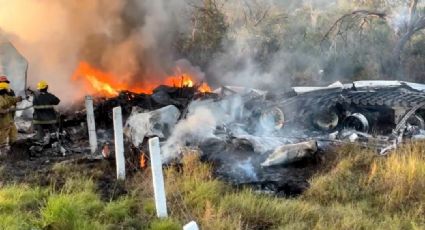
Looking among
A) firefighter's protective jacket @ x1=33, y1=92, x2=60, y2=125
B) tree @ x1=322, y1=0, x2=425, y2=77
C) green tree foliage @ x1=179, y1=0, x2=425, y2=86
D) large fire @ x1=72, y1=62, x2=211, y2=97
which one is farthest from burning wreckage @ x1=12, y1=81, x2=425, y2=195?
tree @ x1=322, y1=0, x2=425, y2=77

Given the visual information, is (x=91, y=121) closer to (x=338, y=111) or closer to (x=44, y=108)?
(x=44, y=108)

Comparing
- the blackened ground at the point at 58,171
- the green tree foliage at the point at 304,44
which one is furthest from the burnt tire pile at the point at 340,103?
the green tree foliage at the point at 304,44

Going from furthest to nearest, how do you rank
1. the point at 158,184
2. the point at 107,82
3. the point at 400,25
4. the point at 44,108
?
the point at 400,25 < the point at 107,82 < the point at 44,108 < the point at 158,184

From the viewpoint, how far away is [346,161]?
7.34m

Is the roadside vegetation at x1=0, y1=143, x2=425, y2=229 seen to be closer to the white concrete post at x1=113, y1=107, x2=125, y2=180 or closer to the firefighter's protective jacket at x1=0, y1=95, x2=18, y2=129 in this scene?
the white concrete post at x1=113, y1=107, x2=125, y2=180

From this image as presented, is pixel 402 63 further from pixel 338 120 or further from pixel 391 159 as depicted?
pixel 391 159

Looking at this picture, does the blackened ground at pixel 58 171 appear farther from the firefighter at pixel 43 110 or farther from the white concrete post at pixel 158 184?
the white concrete post at pixel 158 184

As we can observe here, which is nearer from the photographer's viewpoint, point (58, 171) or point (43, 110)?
point (58, 171)

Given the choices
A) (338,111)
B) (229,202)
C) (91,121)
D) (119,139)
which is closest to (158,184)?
(229,202)

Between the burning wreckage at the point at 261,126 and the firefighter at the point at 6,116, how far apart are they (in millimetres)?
591

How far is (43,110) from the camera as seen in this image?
10055 mm

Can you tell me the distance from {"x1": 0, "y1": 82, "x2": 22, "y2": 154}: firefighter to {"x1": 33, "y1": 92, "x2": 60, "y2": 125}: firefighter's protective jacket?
43 centimetres

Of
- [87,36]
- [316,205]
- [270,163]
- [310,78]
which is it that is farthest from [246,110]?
[310,78]

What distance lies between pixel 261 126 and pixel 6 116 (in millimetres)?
5430
